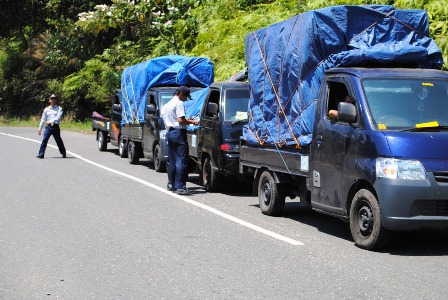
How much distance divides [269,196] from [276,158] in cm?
68

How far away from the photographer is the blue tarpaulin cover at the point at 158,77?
803 inches

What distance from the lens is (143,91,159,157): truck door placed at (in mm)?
19534

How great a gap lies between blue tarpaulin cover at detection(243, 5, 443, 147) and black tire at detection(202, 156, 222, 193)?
326cm

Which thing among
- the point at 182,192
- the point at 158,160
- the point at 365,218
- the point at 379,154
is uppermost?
the point at 379,154

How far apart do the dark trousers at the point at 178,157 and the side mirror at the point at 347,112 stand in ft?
19.2

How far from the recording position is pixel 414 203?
8781 millimetres

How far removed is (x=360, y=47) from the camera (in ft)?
34.5

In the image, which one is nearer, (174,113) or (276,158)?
(276,158)

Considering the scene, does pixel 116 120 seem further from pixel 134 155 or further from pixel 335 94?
pixel 335 94

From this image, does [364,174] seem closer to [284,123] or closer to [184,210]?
[284,123]

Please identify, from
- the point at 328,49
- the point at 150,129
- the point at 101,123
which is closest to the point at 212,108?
the point at 328,49

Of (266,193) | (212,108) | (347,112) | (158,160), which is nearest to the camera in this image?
(347,112)

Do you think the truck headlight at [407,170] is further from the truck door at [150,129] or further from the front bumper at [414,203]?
the truck door at [150,129]

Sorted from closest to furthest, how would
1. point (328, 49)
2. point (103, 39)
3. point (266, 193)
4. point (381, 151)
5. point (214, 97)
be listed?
point (381, 151) → point (328, 49) → point (266, 193) → point (214, 97) → point (103, 39)
